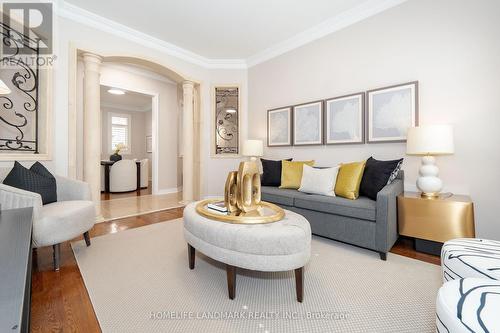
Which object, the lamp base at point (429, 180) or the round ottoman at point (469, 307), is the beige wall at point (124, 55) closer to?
the lamp base at point (429, 180)

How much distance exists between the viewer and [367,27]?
285cm

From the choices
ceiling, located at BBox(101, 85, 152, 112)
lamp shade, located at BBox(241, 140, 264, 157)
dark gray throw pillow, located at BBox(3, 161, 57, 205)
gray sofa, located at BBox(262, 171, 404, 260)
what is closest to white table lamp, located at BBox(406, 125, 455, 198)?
gray sofa, located at BBox(262, 171, 404, 260)

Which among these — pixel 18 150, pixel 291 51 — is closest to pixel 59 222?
pixel 18 150

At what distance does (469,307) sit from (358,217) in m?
1.49

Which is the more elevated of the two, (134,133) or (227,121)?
(134,133)

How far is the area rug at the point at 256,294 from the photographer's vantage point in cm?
122

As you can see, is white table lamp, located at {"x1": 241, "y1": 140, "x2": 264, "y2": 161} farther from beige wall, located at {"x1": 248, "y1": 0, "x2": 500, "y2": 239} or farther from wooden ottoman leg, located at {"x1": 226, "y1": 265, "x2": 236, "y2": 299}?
wooden ottoman leg, located at {"x1": 226, "y1": 265, "x2": 236, "y2": 299}

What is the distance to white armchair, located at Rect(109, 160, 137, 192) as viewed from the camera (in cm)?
533

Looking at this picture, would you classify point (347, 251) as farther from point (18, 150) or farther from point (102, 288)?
point (18, 150)

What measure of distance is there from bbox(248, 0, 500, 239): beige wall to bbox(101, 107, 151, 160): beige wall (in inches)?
274

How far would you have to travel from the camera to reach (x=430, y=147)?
202 cm

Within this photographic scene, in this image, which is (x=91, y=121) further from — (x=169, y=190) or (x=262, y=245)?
(x=262, y=245)

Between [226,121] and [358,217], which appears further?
[226,121]

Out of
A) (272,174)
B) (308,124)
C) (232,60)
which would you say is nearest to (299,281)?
(272,174)
